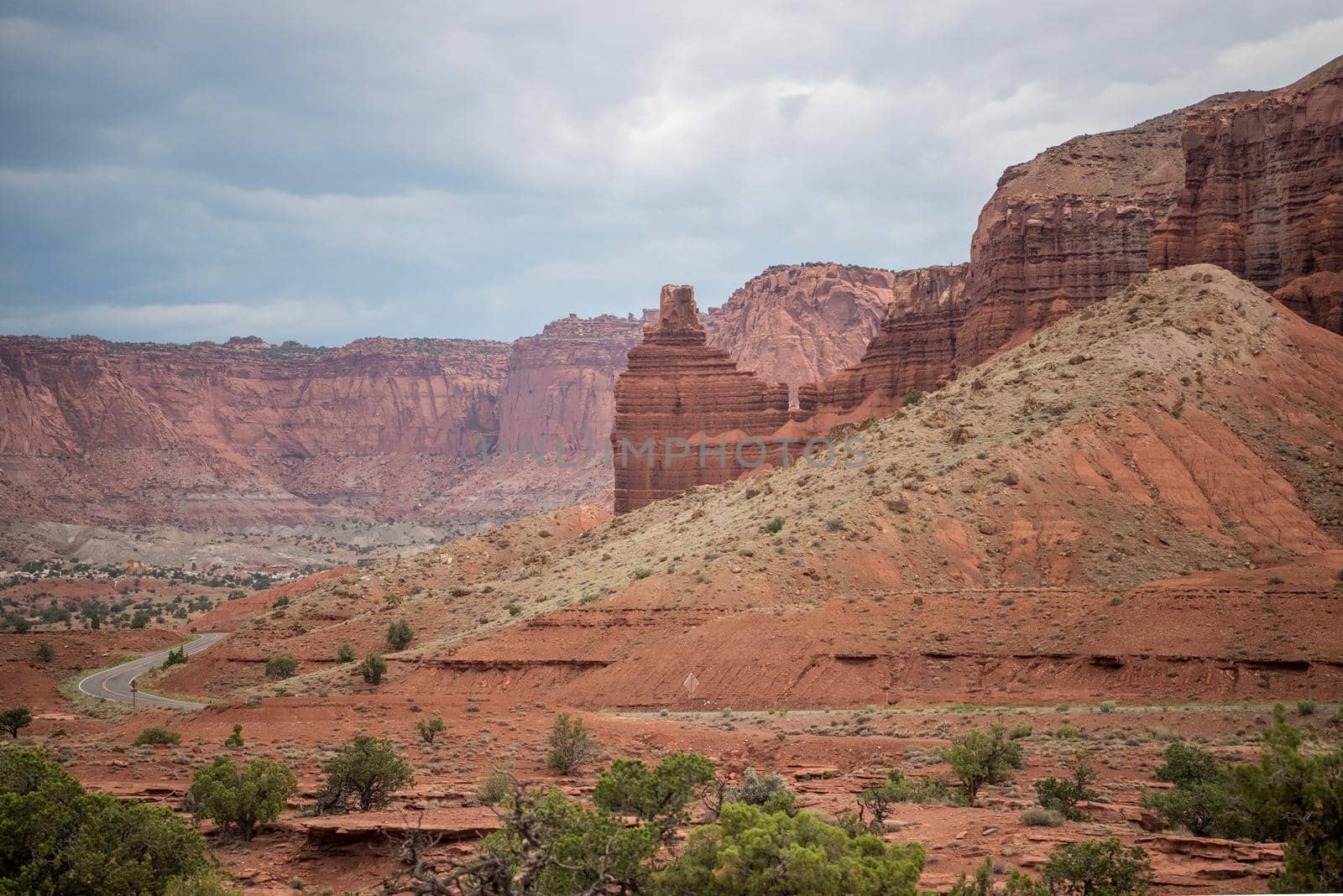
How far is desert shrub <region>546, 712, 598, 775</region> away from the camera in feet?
79.7

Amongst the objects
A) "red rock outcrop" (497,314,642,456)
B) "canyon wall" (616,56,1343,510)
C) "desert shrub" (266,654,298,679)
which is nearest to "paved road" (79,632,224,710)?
"desert shrub" (266,654,298,679)

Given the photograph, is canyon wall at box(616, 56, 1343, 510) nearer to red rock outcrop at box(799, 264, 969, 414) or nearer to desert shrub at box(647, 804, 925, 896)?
red rock outcrop at box(799, 264, 969, 414)

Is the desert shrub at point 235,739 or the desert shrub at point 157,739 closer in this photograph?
the desert shrub at point 235,739

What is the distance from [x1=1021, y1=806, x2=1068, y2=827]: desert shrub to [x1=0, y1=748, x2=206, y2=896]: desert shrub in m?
10.6

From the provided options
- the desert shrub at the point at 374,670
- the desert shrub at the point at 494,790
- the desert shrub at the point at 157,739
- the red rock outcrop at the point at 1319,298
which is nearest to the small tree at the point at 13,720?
the desert shrub at the point at 157,739

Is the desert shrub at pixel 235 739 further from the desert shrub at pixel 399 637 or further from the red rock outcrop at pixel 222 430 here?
the red rock outcrop at pixel 222 430

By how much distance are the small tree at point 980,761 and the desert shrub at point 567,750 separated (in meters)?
6.91

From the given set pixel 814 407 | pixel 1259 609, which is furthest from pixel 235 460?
pixel 1259 609

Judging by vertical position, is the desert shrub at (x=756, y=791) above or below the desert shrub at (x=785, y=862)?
below

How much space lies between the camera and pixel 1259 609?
32.8 metres

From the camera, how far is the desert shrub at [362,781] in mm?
21188

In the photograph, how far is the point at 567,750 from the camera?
24.5 meters

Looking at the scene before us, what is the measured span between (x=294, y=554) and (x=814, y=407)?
70062 mm

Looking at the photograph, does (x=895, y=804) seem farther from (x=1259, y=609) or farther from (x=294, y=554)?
(x=294, y=554)
